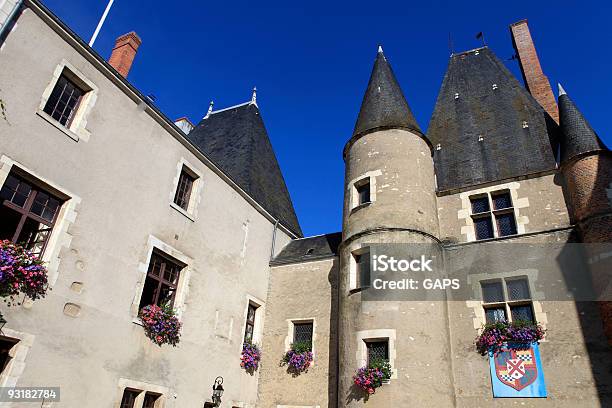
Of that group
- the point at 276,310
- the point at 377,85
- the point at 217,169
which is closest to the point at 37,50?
the point at 217,169

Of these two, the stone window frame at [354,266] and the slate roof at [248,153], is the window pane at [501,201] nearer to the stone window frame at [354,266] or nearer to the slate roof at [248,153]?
the stone window frame at [354,266]

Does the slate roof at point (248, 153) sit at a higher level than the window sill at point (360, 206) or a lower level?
higher

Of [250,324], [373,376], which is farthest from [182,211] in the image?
[373,376]

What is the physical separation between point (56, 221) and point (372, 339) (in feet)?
20.7

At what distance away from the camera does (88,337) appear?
7109mm

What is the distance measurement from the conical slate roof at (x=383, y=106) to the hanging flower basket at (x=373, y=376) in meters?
6.00

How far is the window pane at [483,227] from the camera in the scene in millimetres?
10242

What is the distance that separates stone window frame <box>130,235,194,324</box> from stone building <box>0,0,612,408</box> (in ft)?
0.16

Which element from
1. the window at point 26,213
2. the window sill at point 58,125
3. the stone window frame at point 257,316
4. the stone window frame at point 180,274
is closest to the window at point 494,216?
the stone window frame at point 257,316

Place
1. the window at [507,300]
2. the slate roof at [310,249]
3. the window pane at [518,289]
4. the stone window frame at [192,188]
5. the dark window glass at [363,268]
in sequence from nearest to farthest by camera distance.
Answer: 1. the window at [507,300]
2. the window pane at [518,289]
3. the stone window frame at [192,188]
4. the dark window glass at [363,268]
5. the slate roof at [310,249]

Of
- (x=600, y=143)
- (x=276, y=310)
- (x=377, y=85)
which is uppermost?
(x=377, y=85)

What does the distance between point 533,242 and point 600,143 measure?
2661 mm

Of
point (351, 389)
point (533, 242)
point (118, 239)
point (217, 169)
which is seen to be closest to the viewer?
point (118, 239)

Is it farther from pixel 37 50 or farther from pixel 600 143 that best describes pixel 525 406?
pixel 37 50
